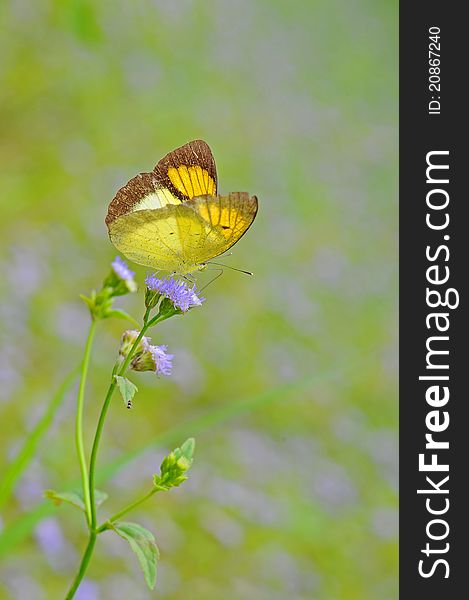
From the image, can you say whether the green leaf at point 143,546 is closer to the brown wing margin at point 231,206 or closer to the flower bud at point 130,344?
the flower bud at point 130,344

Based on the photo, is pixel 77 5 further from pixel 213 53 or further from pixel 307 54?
pixel 307 54

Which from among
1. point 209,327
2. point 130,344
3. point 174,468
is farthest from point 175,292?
point 209,327

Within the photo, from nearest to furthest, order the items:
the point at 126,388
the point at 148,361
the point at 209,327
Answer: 1. the point at 126,388
2. the point at 148,361
3. the point at 209,327

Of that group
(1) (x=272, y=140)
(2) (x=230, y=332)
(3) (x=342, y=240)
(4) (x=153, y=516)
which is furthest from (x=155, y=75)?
(4) (x=153, y=516)

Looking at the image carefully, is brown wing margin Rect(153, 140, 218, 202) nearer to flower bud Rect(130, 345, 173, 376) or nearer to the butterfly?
the butterfly

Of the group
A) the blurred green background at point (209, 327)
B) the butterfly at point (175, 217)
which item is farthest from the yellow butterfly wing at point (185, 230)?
the blurred green background at point (209, 327)

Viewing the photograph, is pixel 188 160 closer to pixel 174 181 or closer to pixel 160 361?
pixel 174 181

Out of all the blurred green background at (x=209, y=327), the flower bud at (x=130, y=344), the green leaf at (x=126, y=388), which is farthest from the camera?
the blurred green background at (x=209, y=327)
